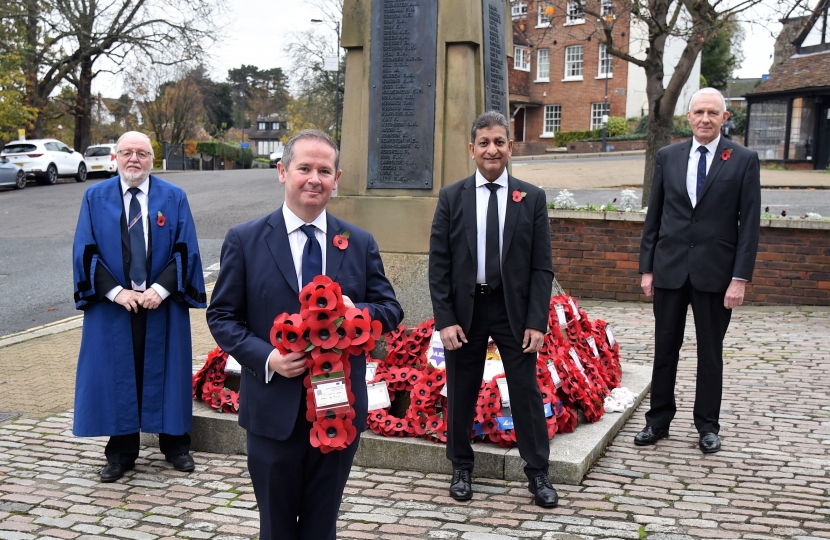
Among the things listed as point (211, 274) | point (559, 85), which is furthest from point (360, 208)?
point (559, 85)

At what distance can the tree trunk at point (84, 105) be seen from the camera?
3588 cm

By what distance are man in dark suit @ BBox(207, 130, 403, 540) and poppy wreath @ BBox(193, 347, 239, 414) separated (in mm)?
2558

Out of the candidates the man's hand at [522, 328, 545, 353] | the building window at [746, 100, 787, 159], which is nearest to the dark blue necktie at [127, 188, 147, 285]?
the man's hand at [522, 328, 545, 353]

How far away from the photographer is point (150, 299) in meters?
4.95

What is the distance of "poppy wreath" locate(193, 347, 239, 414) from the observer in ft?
18.3

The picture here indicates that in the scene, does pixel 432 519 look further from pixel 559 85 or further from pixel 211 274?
pixel 559 85

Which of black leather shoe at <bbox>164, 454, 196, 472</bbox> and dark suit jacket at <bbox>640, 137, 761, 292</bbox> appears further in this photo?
dark suit jacket at <bbox>640, 137, 761, 292</bbox>

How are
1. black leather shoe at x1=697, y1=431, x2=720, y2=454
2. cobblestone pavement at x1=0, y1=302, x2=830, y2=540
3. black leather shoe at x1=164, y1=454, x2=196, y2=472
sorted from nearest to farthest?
1. cobblestone pavement at x1=0, y1=302, x2=830, y2=540
2. black leather shoe at x1=164, y1=454, x2=196, y2=472
3. black leather shoe at x1=697, y1=431, x2=720, y2=454

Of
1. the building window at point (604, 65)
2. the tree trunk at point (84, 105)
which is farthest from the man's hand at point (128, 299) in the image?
the building window at point (604, 65)

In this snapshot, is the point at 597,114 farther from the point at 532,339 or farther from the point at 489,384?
the point at 532,339

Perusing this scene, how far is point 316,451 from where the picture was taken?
3016 millimetres

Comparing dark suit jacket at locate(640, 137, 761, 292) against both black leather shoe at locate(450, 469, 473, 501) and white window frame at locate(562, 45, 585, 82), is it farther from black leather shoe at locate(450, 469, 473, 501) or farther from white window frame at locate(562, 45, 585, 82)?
white window frame at locate(562, 45, 585, 82)

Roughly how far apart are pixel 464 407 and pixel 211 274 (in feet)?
28.6

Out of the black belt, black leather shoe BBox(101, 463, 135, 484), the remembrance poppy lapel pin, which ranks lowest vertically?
black leather shoe BBox(101, 463, 135, 484)
